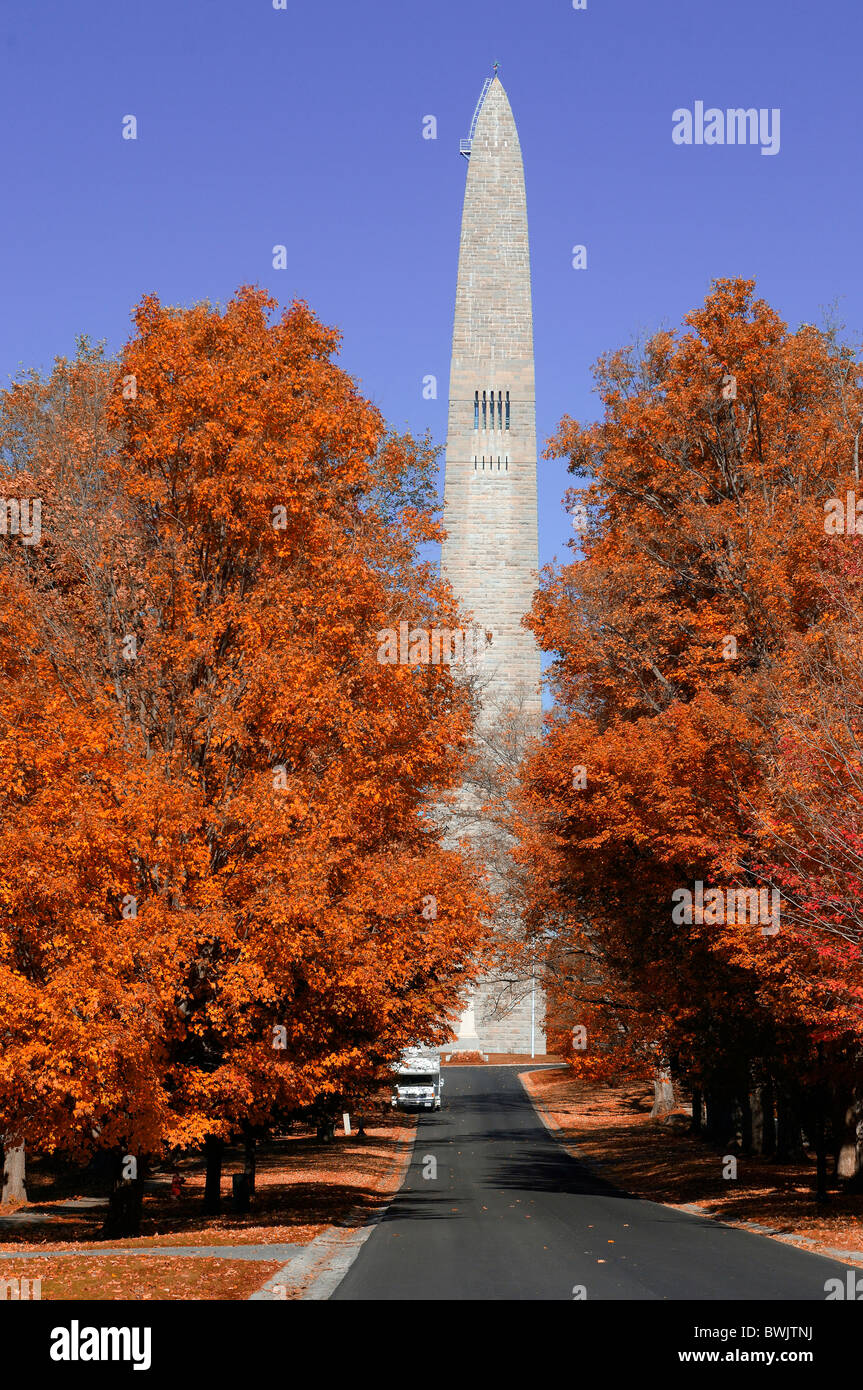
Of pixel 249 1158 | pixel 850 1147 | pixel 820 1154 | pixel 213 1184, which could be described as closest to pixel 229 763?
pixel 249 1158

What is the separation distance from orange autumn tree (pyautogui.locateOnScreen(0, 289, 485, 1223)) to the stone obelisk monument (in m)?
39.9

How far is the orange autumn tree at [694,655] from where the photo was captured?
19.5m

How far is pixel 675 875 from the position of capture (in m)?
22.4

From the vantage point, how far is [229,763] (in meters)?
17.3

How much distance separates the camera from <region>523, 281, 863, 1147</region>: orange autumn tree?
19484 mm

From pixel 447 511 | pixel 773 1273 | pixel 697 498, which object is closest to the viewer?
pixel 773 1273

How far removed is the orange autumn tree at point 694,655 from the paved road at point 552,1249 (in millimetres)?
3266

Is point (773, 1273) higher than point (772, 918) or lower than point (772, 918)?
lower

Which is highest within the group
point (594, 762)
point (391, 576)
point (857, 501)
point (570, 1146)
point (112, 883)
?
point (857, 501)

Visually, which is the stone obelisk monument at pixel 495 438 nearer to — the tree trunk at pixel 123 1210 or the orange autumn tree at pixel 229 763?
the orange autumn tree at pixel 229 763
